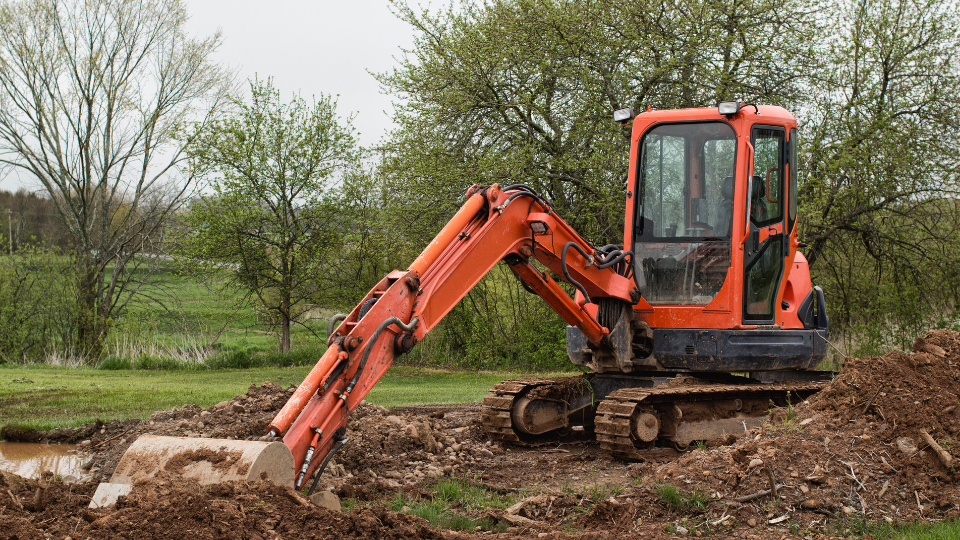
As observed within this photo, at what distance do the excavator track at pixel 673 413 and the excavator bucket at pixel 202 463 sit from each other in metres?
3.50

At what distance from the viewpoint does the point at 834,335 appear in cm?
1705

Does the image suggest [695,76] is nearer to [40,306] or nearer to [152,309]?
[152,309]

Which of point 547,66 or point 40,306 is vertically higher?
point 547,66

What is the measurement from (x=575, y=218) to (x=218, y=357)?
992cm

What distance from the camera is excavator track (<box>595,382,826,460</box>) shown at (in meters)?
7.04

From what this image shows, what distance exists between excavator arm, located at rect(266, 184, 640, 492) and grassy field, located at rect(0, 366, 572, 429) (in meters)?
4.82

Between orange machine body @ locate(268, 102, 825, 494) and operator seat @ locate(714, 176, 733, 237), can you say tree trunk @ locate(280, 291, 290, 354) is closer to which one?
orange machine body @ locate(268, 102, 825, 494)

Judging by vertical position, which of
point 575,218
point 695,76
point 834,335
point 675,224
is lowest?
point 834,335

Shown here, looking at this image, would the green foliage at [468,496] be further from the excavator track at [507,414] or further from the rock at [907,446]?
the rock at [907,446]

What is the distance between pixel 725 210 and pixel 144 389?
10.4 m

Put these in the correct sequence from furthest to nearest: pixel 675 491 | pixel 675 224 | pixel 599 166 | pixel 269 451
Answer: pixel 599 166, pixel 675 224, pixel 675 491, pixel 269 451

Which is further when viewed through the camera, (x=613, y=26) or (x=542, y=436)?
(x=613, y=26)

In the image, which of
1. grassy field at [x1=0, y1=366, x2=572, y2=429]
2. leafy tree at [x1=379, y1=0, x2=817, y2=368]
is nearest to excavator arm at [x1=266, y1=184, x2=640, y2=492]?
grassy field at [x1=0, y1=366, x2=572, y2=429]

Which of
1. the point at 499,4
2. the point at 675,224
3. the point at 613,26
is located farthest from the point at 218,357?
the point at 675,224
